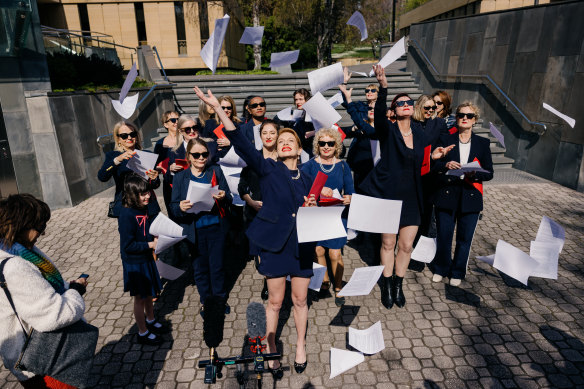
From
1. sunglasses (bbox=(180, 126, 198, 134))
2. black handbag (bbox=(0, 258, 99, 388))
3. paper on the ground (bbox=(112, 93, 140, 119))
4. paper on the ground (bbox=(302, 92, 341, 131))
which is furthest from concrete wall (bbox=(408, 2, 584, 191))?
black handbag (bbox=(0, 258, 99, 388))

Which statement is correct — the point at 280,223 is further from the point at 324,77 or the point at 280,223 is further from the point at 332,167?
the point at 324,77

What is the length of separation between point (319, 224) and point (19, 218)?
6.14ft

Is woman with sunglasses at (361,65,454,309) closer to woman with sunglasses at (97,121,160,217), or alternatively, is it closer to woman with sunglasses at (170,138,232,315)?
woman with sunglasses at (170,138,232,315)

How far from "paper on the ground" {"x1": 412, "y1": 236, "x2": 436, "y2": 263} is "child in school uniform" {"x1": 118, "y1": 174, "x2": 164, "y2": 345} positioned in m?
3.22

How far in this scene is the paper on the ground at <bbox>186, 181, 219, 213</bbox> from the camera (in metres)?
3.66

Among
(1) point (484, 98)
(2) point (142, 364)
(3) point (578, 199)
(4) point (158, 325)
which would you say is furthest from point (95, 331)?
(1) point (484, 98)

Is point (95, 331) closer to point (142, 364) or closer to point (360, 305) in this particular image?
point (142, 364)

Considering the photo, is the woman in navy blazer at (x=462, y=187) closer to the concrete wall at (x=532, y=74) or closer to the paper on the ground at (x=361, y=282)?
the paper on the ground at (x=361, y=282)

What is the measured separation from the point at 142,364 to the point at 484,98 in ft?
36.7

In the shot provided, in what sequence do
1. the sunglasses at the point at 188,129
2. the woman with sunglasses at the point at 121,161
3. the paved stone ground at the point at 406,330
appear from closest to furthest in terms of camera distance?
the paved stone ground at the point at 406,330
the woman with sunglasses at the point at 121,161
the sunglasses at the point at 188,129

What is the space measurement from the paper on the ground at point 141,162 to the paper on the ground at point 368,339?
2.79 m

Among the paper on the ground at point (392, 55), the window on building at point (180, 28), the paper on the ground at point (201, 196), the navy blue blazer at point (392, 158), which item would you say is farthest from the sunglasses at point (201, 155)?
the window on building at point (180, 28)

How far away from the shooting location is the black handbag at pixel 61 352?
79.4 inches

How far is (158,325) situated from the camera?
158 inches
